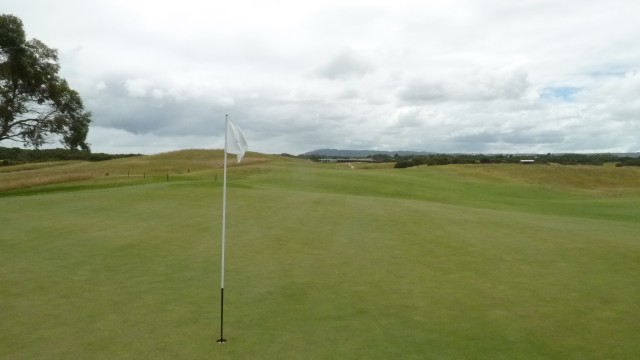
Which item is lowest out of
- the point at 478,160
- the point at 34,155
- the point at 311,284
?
the point at 311,284

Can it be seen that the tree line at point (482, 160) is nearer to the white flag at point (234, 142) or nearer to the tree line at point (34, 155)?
the tree line at point (34, 155)

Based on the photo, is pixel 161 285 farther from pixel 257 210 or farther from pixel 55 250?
pixel 257 210

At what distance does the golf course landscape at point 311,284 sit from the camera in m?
7.27

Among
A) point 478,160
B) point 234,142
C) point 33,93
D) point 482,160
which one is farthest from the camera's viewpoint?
point 482,160

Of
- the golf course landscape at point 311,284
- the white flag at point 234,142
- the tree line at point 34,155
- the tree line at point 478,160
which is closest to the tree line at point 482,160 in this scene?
the tree line at point 478,160

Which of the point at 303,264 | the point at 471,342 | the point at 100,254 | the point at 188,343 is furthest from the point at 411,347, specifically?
the point at 100,254

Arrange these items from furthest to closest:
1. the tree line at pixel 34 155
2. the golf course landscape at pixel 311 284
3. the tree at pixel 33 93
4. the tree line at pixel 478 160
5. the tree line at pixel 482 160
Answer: the tree line at pixel 482 160 → the tree line at pixel 478 160 → the tree line at pixel 34 155 → the tree at pixel 33 93 → the golf course landscape at pixel 311 284

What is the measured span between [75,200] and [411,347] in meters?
19.8

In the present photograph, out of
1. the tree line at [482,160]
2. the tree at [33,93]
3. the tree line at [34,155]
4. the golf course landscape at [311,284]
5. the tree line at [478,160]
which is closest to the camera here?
the golf course landscape at [311,284]

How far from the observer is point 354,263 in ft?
39.5

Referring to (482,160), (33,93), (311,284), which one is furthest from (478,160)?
(311,284)

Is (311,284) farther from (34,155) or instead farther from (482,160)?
(34,155)

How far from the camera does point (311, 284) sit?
1014cm

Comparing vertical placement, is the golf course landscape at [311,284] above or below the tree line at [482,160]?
below
